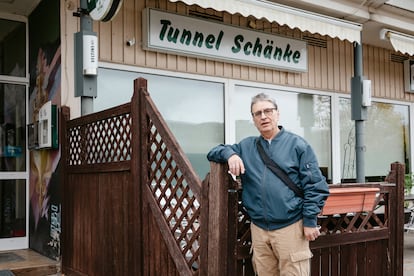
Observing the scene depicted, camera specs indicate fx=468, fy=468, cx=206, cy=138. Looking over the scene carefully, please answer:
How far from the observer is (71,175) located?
16.0 ft

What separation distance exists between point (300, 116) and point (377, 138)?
2.02 m

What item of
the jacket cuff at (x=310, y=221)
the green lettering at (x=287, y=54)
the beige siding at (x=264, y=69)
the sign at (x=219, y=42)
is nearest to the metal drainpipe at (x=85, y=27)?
the beige siding at (x=264, y=69)

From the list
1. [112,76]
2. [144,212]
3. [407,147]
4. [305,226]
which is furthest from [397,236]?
[407,147]

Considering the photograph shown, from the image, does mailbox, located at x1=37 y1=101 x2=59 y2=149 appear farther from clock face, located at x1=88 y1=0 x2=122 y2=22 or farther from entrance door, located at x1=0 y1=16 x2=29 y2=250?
clock face, located at x1=88 y1=0 x2=122 y2=22

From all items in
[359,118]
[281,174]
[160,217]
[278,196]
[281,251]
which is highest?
[359,118]

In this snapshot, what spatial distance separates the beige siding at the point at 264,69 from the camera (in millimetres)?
5676

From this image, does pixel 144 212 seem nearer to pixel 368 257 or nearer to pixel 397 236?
pixel 368 257

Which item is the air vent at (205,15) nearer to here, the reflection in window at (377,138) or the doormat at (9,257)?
the reflection in window at (377,138)

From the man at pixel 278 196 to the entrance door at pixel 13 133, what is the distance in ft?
12.9

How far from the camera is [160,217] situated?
3443 mm

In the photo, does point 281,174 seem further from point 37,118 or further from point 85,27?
point 37,118

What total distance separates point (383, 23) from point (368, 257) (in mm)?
4423

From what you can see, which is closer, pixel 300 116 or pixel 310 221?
pixel 310 221

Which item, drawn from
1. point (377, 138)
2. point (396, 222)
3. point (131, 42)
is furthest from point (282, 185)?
point (377, 138)
